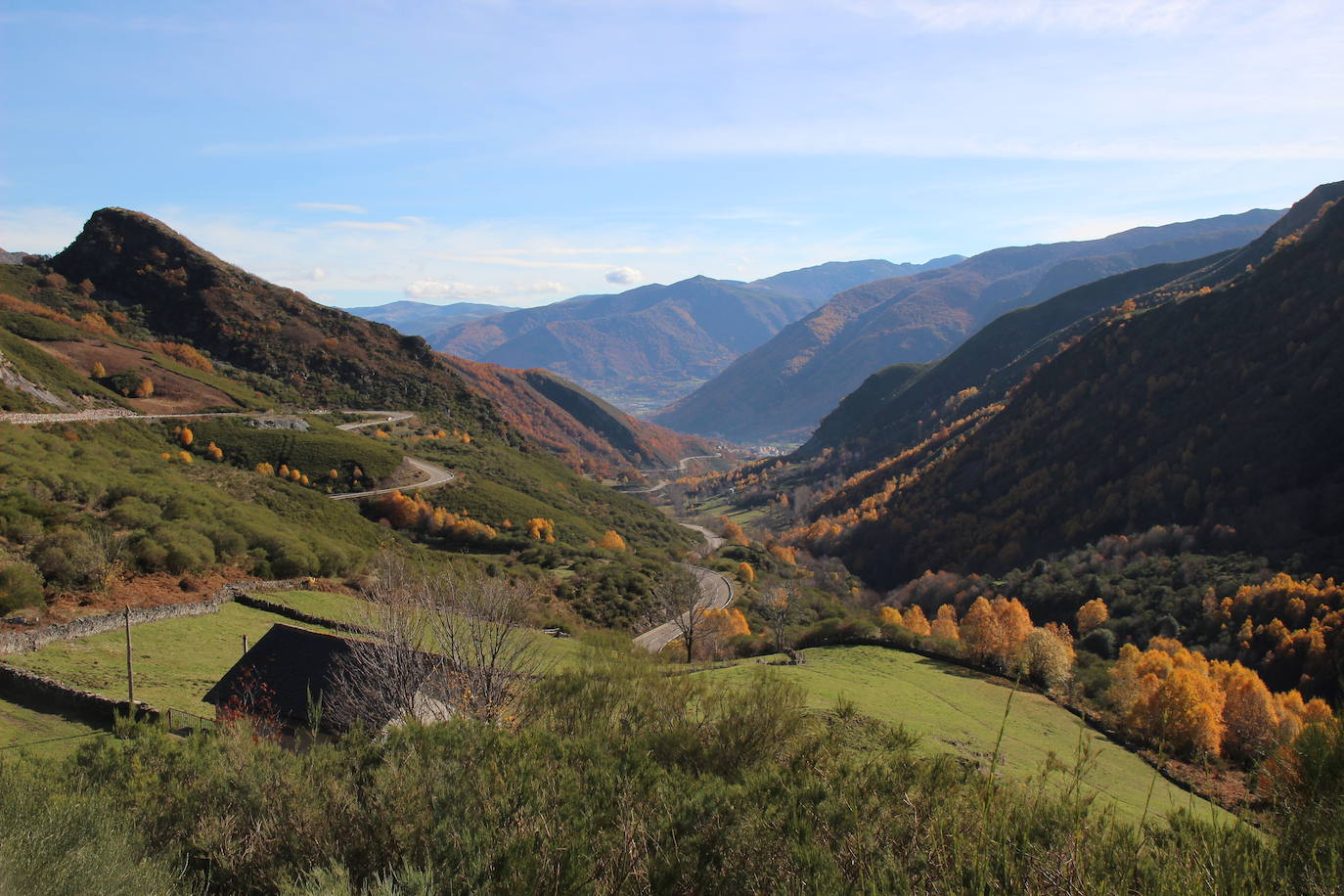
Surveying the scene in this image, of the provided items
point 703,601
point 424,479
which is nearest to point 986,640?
point 703,601

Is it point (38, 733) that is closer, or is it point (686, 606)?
point (38, 733)

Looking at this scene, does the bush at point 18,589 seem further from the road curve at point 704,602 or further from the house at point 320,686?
the road curve at point 704,602

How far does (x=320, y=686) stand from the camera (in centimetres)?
1942

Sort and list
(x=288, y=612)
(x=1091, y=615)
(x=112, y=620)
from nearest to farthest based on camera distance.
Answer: (x=112, y=620) → (x=288, y=612) → (x=1091, y=615)

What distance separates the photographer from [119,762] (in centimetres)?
1373

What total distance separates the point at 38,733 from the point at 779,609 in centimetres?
3760

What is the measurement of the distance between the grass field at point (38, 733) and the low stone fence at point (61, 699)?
13.0 inches

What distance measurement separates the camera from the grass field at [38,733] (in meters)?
17.3

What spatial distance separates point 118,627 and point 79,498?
45.2 feet

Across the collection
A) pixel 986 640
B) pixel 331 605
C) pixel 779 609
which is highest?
pixel 331 605

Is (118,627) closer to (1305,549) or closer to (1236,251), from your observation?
(1305,549)

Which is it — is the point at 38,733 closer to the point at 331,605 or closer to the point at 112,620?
Answer: the point at 112,620

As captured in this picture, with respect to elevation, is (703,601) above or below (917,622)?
below

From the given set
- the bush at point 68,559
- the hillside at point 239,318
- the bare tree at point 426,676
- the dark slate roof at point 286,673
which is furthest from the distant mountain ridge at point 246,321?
the bare tree at point 426,676
